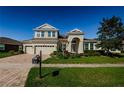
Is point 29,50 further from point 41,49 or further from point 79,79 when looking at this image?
point 79,79

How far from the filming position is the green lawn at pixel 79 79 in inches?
322

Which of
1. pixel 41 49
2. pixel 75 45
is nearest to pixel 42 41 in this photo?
pixel 41 49

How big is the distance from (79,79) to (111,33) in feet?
48.3

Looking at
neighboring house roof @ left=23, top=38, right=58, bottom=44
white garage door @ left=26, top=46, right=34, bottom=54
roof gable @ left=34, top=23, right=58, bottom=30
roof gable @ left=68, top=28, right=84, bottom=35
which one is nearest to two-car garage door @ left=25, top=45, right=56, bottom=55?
white garage door @ left=26, top=46, right=34, bottom=54

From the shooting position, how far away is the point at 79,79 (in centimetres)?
903

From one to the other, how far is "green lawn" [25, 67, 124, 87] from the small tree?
11063 millimetres

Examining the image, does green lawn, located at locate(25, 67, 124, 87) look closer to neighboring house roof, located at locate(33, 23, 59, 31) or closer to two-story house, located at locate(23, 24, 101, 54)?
two-story house, located at locate(23, 24, 101, 54)

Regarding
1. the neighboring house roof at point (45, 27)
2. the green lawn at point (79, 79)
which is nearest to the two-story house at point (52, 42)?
the neighboring house roof at point (45, 27)

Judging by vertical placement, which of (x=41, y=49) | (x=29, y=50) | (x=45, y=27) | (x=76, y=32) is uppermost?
(x=45, y=27)

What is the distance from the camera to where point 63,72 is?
1024 cm

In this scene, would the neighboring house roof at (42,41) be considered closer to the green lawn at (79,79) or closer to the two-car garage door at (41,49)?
the two-car garage door at (41,49)
